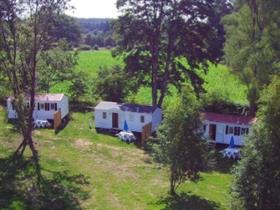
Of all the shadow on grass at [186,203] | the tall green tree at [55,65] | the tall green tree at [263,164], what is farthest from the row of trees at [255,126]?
the tall green tree at [55,65]

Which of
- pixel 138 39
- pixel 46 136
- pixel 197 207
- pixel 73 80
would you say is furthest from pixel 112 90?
pixel 197 207

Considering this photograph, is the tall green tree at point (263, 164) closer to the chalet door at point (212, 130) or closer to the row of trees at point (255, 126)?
the row of trees at point (255, 126)

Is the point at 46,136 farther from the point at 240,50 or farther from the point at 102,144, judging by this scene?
the point at 240,50

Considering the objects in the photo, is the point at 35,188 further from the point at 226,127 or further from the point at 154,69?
the point at 154,69

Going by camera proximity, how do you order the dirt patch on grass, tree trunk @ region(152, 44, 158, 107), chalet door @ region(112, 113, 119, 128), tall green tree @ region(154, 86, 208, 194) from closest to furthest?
tall green tree @ region(154, 86, 208, 194) < the dirt patch on grass < chalet door @ region(112, 113, 119, 128) < tree trunk @ region(152, 44, 158, 107)

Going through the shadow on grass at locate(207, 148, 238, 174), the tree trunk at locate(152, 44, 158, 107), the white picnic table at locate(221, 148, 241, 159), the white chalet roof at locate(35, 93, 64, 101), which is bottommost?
the shadow on grass at locate(207, 148, 238, 174)

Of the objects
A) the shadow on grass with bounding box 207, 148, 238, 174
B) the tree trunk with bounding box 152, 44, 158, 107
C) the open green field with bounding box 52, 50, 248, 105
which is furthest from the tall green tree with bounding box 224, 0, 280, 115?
the shadow on grass with bounding box 207, 148, 238, 174

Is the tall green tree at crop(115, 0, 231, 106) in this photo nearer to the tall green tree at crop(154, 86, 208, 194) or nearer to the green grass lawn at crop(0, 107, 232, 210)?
the green grass lawn at crop(0, 107, 232, 210)
